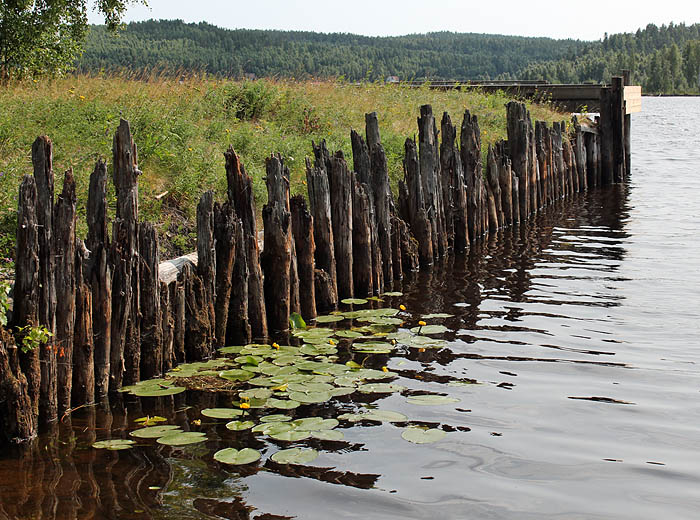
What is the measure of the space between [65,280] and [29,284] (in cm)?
27

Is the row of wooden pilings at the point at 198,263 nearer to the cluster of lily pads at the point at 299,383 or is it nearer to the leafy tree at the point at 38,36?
the cluster of lily pads at the point at 299,383

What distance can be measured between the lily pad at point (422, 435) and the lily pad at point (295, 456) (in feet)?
2.28

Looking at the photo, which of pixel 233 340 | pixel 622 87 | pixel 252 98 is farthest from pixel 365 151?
pixel 622 87

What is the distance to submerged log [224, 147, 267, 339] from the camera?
7492 millimetres

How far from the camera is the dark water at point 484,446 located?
4672 millimetres

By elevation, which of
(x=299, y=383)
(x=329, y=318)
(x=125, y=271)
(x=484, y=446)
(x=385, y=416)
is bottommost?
→ (x=484, y=446)

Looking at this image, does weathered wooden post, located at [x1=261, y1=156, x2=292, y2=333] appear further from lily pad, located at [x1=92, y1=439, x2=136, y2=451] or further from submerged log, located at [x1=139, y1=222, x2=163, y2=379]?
lily pad, located at [x1=92, y1=439, x2=136, y2=451]

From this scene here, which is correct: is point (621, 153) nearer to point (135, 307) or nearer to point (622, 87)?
point (622, 87)

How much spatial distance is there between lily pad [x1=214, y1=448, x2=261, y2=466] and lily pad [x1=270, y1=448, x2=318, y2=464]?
0.43ft

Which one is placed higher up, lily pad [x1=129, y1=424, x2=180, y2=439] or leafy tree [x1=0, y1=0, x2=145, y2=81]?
leafy tree [x1=0, y1=0, x2=145, y2=81]

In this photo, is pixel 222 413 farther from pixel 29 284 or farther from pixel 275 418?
pixel 29 284

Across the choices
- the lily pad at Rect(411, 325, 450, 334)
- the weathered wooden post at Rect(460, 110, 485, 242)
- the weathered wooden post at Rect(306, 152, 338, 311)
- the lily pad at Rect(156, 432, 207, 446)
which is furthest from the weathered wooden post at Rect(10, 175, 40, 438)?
the weathered wooden post at Rect(460, 110, 485, 242)

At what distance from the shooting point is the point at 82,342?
5.84m

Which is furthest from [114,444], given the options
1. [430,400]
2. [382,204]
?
[382,204]
